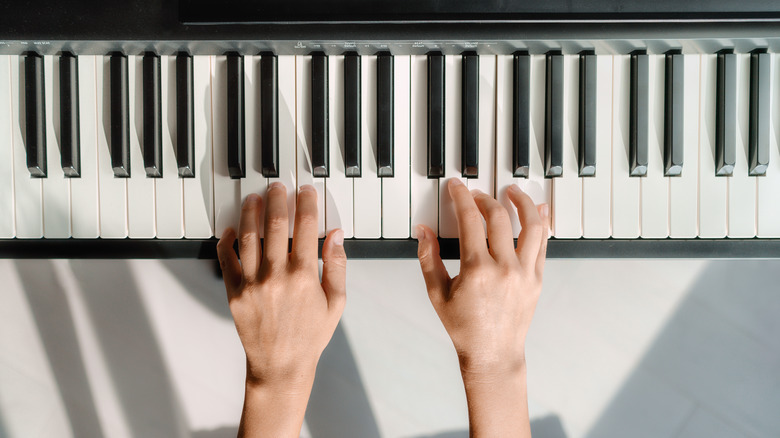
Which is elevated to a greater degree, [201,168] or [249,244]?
[201,168]

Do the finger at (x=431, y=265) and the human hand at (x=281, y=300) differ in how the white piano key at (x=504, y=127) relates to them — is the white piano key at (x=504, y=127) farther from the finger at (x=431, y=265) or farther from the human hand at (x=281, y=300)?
the human hand at (x=281, y=300)

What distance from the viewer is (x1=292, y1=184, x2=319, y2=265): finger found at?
75 cm

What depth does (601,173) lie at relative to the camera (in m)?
0.81

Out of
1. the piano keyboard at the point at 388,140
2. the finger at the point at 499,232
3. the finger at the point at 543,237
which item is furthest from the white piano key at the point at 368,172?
the finger at the point at 543,237

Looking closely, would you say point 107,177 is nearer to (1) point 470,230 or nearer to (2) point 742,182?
(1) point 470,230

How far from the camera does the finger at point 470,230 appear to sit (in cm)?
74

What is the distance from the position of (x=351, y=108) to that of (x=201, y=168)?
1.03ft

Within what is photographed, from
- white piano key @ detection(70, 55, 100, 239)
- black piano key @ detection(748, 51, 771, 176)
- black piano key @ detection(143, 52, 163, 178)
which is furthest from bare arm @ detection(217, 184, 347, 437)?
black piano key @ detection(748, 51, 771, 176)

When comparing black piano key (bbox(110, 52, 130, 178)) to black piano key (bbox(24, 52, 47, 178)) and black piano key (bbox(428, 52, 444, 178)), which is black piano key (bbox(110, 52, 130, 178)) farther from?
black piano key (bbox(428, 52, 444, 178))

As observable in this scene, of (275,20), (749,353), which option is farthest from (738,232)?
(275,20)

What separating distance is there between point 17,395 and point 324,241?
83 centimetres

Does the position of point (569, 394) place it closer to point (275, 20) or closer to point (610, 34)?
point (610, 34)

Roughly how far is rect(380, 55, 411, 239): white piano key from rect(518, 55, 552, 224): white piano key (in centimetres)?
23

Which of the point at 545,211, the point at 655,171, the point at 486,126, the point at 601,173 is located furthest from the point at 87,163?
the point at 655,171
